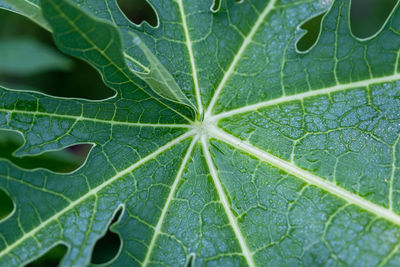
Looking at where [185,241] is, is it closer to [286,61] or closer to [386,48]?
[286,61]

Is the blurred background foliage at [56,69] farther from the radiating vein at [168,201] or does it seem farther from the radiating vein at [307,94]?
the radiating vein at [168,201]

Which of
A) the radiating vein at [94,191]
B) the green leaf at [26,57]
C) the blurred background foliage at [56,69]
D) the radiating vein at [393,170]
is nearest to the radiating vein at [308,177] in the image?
the radiating vein at [393,170]

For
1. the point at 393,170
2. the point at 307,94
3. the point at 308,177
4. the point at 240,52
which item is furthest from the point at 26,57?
the point at 393,170

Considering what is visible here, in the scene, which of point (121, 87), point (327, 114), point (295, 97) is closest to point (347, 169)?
point (327, 114)

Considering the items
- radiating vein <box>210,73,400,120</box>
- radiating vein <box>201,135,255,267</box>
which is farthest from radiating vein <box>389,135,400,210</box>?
radiating vein <box>201,135,255,267</box>

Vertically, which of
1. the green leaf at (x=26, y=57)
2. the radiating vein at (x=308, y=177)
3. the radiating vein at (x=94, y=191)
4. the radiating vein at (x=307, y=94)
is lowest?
the radiating vein at (x=94, y=191)

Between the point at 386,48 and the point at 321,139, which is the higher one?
the point at 386,48

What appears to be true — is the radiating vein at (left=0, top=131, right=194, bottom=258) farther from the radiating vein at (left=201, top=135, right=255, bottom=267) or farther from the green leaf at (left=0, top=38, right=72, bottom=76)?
the green leaf at (left=0, top=38, right=72, bottom=76)
